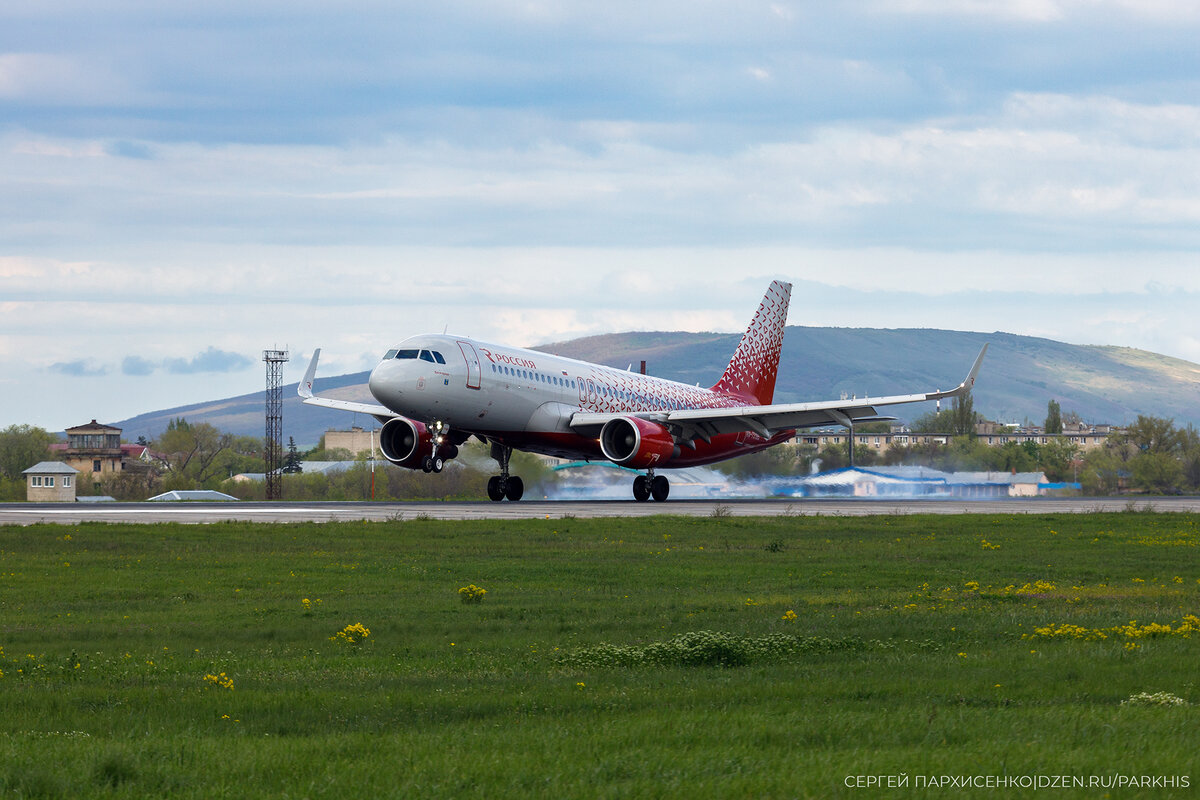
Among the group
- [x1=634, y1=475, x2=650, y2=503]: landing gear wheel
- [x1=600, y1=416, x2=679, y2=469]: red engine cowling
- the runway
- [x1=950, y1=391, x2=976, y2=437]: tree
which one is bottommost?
the runway

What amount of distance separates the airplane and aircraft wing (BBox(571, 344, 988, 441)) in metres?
0.06

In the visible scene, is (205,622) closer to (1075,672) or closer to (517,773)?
(517,773)

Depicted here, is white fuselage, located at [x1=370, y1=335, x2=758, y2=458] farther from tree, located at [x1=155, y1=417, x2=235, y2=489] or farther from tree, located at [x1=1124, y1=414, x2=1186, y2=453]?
tree, located at [x1=155, y1=417, x2=235, y2=489]

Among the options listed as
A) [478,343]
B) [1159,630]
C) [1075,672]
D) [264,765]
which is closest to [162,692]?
[264,765]

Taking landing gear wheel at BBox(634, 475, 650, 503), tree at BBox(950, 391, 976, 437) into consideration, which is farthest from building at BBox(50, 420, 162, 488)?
landing gear wheel at BBox(634, 475, 650, 503)

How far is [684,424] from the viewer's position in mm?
53500

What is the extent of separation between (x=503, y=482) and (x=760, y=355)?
1866 cm

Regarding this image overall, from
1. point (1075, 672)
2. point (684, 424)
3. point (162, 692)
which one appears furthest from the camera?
point (684, 424)

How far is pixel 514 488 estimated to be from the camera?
5300 centimetres

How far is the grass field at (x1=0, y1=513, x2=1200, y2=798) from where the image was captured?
314 inches

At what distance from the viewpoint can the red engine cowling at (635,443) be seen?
48.1 metres

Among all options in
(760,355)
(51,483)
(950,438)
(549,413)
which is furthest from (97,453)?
(549,413)

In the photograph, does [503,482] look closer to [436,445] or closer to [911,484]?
[436,445]

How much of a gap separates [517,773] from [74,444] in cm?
13947
